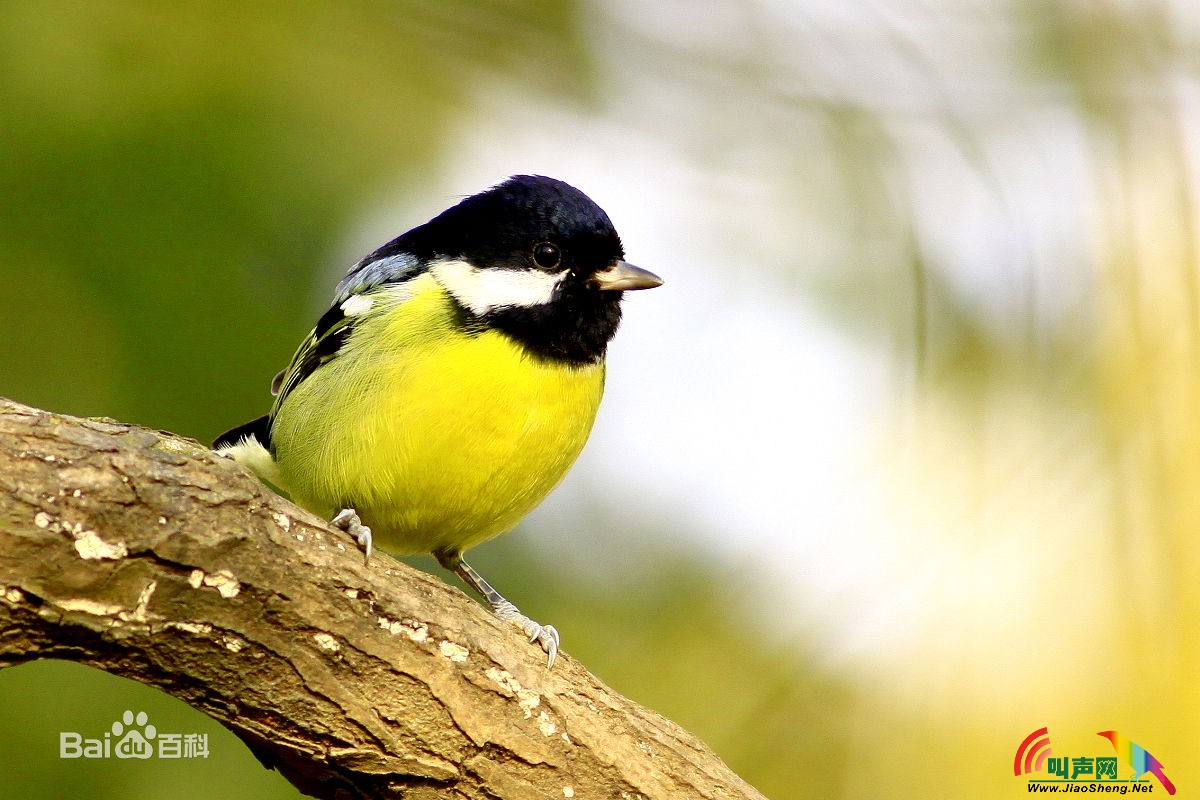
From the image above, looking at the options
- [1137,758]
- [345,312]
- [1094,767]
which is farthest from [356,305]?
[1137,758]

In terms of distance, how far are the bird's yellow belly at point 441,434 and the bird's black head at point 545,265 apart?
0.16 m

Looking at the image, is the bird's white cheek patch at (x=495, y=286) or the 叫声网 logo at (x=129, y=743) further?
the 叫声网 logo at (x=129, y=743)

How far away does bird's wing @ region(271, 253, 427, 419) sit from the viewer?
13.2 feet

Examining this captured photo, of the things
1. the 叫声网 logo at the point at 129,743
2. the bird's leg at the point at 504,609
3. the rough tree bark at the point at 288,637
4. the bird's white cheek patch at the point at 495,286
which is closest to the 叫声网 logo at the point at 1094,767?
the rough tree bark at the point at 288,637

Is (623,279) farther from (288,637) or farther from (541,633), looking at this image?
(288,637)

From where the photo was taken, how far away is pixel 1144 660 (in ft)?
14.2

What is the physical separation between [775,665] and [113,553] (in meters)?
3.52

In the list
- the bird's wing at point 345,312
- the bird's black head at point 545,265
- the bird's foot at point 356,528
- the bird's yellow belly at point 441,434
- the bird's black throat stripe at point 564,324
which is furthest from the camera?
the bird's wing at point 345,312

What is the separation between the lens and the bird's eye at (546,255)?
3924 mm

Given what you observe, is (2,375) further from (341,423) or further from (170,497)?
(170,497)

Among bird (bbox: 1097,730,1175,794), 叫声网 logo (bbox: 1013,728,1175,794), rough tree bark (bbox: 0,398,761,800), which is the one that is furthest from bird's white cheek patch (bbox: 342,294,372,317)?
bird (bbox: 1097,730,1175,794)

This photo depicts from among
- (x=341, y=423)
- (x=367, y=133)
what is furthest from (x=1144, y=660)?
(x=367, y=133)

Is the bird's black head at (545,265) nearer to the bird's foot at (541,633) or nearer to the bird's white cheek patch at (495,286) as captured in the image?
the bird's white cheek patch at (495,286)

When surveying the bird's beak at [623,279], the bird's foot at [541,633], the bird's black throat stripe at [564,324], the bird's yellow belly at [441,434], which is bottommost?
the bird's foot at [541,633]
